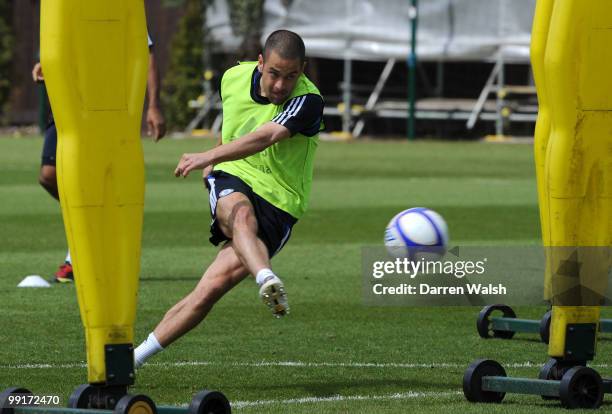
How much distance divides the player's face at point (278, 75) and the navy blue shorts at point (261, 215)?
0.46 m

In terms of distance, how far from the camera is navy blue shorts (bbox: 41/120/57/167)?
11.7 meters

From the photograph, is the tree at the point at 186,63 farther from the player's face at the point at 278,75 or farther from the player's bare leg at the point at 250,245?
the player's bare leg at the point at 250,245

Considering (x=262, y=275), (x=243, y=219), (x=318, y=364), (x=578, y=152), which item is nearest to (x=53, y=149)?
(x=318, y=364)

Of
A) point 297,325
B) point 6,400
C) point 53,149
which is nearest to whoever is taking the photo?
point 6,400

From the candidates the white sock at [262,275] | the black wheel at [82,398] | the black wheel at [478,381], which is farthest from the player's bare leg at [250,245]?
the black wheel at [82,398]

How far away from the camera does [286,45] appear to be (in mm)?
7305

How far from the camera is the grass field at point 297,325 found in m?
7.30

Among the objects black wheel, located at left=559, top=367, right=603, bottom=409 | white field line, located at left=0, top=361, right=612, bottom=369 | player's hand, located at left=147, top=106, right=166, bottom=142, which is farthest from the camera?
player's hand, located at left=147, top=106, right=166, bottom=142

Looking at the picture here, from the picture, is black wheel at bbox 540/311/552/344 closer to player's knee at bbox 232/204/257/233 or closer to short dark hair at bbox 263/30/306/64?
player's knee at bbox 232/204/257/233

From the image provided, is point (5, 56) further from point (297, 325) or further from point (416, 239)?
point (297, 325)

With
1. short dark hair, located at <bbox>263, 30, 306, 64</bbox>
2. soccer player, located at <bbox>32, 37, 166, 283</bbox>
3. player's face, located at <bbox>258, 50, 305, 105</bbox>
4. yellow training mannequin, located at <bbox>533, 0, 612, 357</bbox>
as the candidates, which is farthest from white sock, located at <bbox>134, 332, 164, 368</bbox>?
soccer player, located at <bbox>32, 37, 166, 283</bbox>

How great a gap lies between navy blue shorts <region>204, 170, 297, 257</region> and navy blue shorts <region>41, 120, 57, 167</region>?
4400 mm

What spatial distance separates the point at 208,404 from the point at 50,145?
20.6 ft

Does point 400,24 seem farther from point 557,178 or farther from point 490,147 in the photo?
point 557,178
